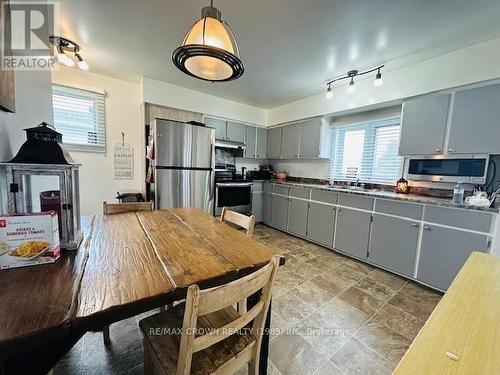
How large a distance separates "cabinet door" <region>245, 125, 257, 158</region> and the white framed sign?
84.8 inches

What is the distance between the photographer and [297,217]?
3605mm

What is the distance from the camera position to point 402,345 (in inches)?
58.8

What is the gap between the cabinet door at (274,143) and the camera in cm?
444

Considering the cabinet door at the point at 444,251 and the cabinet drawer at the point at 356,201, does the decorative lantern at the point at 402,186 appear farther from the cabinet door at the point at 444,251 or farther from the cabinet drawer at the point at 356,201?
the cabinet door at the point at 444,251

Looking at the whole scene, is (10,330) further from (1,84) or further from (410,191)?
(410,191)

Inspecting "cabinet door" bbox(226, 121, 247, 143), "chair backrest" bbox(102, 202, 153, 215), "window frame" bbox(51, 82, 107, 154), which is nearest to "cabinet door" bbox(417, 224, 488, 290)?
"chair backrest" bbox(102, 202, 153, 215)

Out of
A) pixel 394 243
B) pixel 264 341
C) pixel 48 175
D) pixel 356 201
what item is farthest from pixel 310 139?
pixel 48 175

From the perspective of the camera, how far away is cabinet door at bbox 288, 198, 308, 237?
349cm

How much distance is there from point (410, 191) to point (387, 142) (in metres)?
0.80

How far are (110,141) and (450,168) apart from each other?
15.1 feet

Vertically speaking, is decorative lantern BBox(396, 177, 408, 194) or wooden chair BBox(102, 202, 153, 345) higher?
decorative lantern BBox(396, 177, 408, 194)

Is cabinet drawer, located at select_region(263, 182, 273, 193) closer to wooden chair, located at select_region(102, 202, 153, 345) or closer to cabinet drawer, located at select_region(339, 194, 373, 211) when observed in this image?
cabinet drawer, located at select_region(339, 194, 373, 211)

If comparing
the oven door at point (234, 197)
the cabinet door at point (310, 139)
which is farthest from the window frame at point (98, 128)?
the cabinet door at point (310, 139)

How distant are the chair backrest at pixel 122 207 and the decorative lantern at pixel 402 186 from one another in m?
3.05
